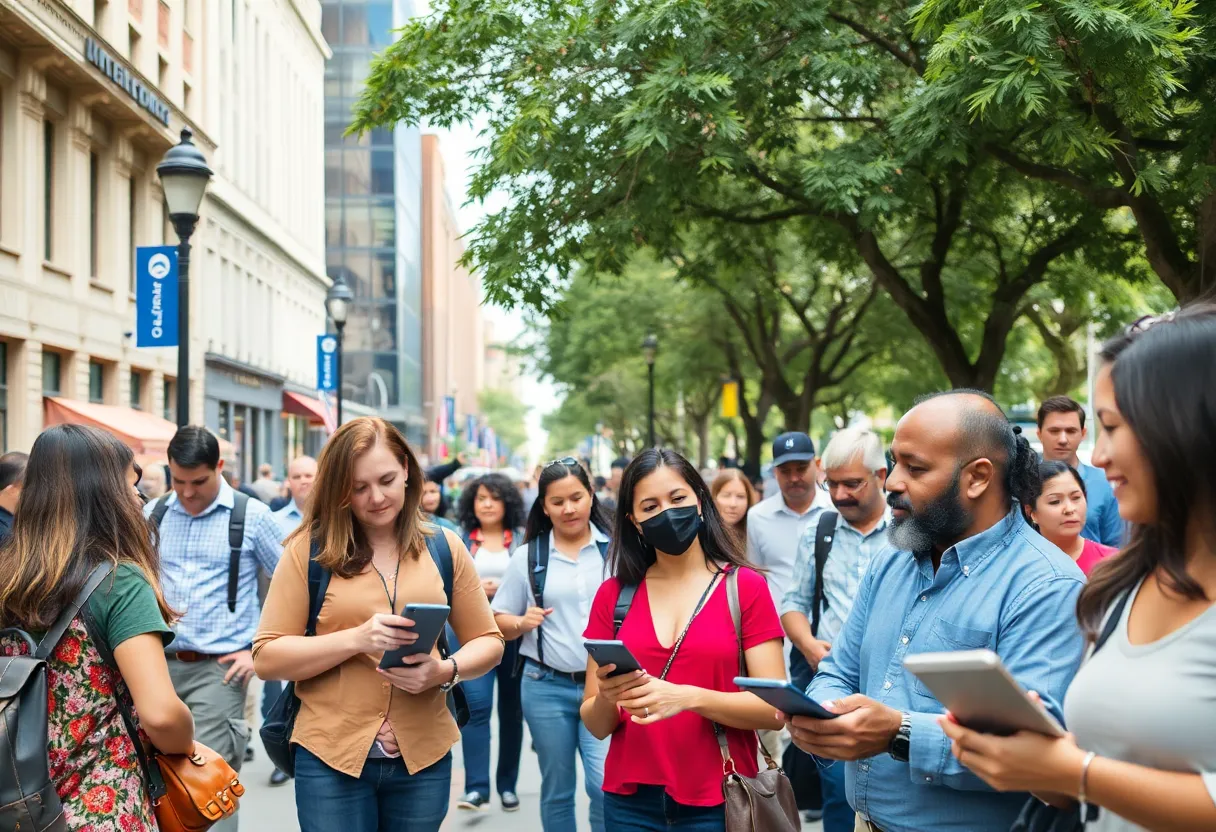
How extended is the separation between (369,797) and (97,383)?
25.3m

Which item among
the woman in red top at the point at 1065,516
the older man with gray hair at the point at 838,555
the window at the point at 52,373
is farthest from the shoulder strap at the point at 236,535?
the window at the point at 52,373

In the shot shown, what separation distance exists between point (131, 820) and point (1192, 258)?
1217 centimetres

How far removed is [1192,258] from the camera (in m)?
13.2

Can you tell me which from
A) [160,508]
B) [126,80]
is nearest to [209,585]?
[160,508]

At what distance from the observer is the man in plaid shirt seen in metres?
6.55

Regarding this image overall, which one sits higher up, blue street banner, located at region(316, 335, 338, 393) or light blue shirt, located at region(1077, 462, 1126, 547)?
blue street banner, located at region(316, 335, 338, 393)

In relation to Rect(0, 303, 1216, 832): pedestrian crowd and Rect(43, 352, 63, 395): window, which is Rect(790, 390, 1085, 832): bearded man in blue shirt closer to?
Rect(0, 303, 1216, 832): pedestrian crowd

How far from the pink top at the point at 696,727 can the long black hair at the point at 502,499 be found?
16.1ft

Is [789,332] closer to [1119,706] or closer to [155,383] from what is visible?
[155,383]

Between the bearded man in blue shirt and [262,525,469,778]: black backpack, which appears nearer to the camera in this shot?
the bearded man in blue shirt

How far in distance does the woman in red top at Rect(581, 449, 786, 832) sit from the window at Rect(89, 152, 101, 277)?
2500 cm

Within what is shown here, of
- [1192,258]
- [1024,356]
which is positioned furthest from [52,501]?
[1024,356]

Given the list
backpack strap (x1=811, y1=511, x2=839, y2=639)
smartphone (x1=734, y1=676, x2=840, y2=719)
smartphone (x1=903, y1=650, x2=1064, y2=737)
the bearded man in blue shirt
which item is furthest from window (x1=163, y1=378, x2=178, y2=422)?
smartphone (x1=903, y1=650, x2=1064, y2=737)

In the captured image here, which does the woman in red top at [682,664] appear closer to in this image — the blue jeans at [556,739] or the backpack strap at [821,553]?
the backpack strap at [821,553]
